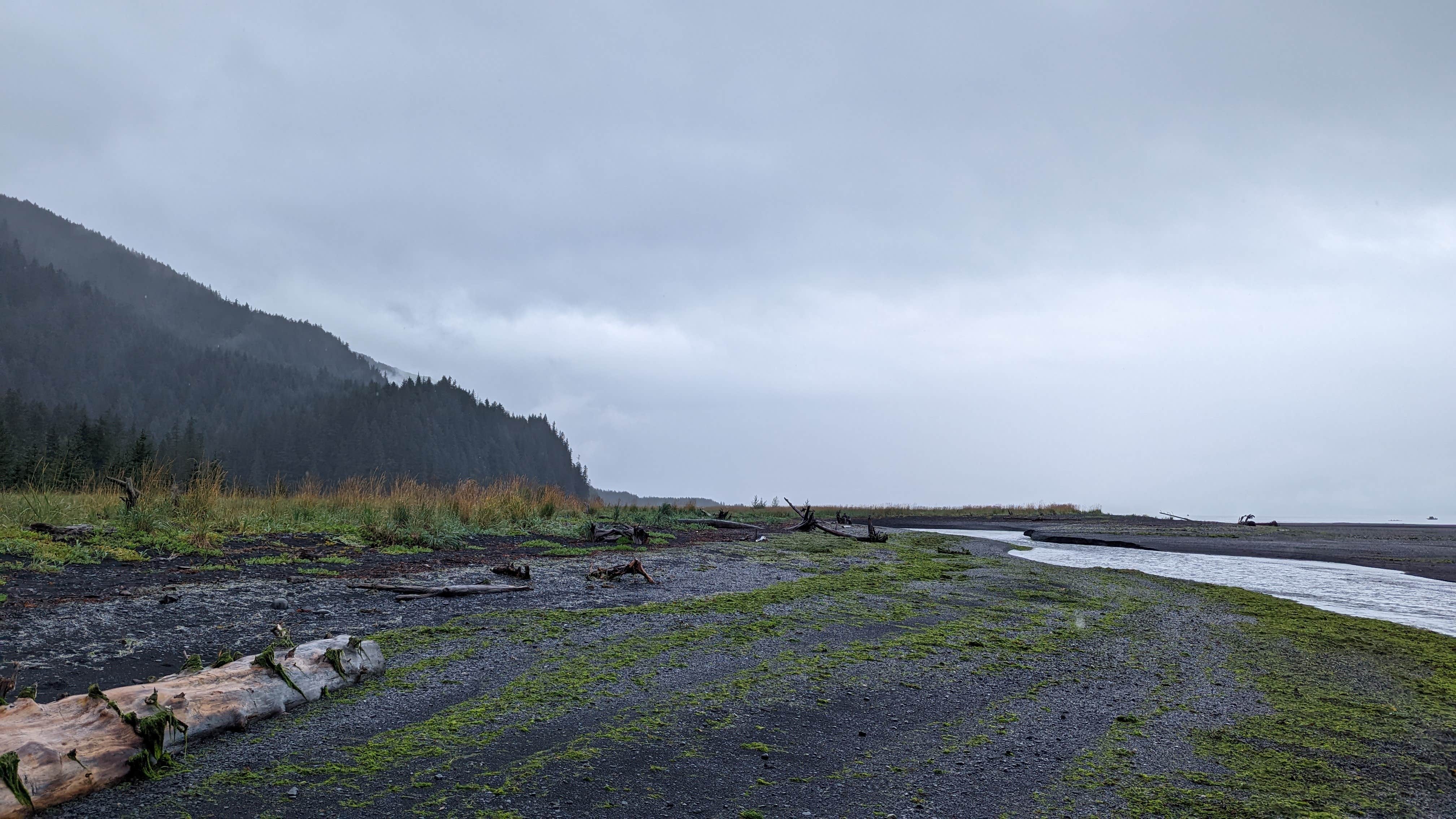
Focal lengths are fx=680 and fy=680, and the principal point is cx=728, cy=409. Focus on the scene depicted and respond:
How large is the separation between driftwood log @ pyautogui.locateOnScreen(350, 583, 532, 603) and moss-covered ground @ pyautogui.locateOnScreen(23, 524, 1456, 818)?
0.77 m

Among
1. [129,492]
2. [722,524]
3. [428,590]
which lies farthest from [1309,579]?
[129,492]

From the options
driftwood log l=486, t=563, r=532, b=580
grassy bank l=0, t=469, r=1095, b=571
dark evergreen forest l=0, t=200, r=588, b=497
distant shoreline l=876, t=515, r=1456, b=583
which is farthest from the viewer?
dark evergreen forest l=0, t=200, r=588, b=497

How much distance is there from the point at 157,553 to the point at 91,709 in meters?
7.66

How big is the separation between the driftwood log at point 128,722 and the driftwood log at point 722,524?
2160 centimetres

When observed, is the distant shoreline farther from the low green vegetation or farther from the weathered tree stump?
the weathered tree stump

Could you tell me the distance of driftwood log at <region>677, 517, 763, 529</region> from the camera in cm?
2591

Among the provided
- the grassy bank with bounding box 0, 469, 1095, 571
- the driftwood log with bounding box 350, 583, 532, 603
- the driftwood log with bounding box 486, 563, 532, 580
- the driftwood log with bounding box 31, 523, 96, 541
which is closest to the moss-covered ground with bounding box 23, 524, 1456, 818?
the driftwood log with bounding box 350, 583, 532, 603

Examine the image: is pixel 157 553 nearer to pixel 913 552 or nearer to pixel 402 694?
pixel 402 694

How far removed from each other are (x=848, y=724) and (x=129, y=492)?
13150 mm

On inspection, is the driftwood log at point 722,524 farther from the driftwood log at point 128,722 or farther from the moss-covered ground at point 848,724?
the driftwood log at point 128,722

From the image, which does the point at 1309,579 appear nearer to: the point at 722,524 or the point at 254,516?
the point at 722,524

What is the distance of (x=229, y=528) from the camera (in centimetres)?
1185

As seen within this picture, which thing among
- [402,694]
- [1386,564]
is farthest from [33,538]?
[1386,564]

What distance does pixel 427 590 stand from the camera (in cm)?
786
